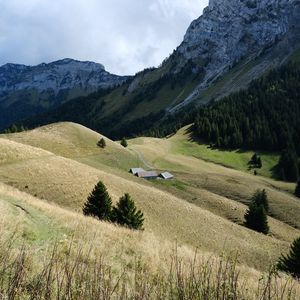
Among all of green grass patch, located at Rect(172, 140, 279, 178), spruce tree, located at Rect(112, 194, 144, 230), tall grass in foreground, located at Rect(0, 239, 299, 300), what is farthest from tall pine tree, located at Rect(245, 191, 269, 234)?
green grass patch, located at Rect(172, 140, 279, 178)

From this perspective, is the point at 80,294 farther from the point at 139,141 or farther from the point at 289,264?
the point at 139,141

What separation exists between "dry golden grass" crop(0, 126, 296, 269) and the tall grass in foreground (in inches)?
Result: 1384

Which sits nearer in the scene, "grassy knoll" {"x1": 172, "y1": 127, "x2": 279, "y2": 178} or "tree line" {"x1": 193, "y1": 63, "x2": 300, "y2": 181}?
"grassy knoll" {"x1": 172, "y1": 127, "x2": 279, "y2": 178}

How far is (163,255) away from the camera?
14938mm

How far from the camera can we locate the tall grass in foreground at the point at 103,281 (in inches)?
257

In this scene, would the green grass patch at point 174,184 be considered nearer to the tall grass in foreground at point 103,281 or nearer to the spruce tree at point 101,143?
the spruce tree at point 101,143

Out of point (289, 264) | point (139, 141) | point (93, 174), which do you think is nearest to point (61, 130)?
point (139, 141)

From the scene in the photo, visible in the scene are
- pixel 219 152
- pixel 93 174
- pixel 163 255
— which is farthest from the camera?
pixel 219 152

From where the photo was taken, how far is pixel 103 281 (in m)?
6.72

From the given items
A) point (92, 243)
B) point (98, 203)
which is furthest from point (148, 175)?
point (92, 243)

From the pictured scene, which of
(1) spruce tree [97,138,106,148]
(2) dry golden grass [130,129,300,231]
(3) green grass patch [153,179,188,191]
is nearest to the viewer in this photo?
(2) dry golden grass [130,129,300,231]

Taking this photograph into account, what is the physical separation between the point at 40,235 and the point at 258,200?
67068 millimetres

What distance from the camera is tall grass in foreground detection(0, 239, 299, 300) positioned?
21.5ft

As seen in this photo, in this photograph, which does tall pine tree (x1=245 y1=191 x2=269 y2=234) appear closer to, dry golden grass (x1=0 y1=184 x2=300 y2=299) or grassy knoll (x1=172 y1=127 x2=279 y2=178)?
dry golden grass (x1=0 y1=184 x2=300 y2=299)
